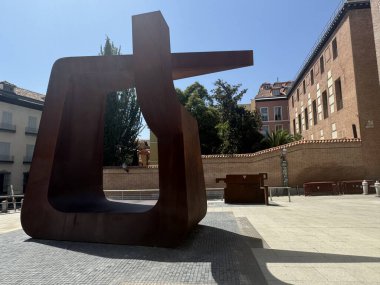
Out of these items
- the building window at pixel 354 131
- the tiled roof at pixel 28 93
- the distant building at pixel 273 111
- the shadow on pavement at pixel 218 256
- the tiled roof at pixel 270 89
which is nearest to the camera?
the shadow on pavement at pixel 218 256

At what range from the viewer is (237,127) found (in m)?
29.8

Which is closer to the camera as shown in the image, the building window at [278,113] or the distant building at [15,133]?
the distant building at [15,133]

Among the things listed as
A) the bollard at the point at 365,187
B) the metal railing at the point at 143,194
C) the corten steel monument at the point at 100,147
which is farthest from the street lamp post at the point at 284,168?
the corten steel monument at the point at 100,147

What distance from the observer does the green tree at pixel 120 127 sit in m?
26.5

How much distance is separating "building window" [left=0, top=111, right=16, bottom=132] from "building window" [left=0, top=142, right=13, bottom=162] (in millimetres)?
1514

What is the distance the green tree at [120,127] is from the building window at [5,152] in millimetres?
12667

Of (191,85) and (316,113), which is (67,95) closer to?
(316,113)

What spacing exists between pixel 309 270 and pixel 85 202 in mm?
5493

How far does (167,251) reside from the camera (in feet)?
19.0

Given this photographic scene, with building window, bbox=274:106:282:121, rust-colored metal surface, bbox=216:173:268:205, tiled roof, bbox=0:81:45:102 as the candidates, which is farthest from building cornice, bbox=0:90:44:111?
building window, bbox=274:106:282:121

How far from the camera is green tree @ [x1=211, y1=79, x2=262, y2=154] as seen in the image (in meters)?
29.5

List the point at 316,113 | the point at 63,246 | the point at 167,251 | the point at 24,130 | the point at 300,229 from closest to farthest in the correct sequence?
the point at 167,251, the point at 63,246, the point at 300,229, the point at 316,113, the point at 24,130

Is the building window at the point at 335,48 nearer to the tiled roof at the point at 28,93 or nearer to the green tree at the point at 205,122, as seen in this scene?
the green tree at the point at 205,122

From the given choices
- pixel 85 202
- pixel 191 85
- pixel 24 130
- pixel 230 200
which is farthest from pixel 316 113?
pixel 24 130
